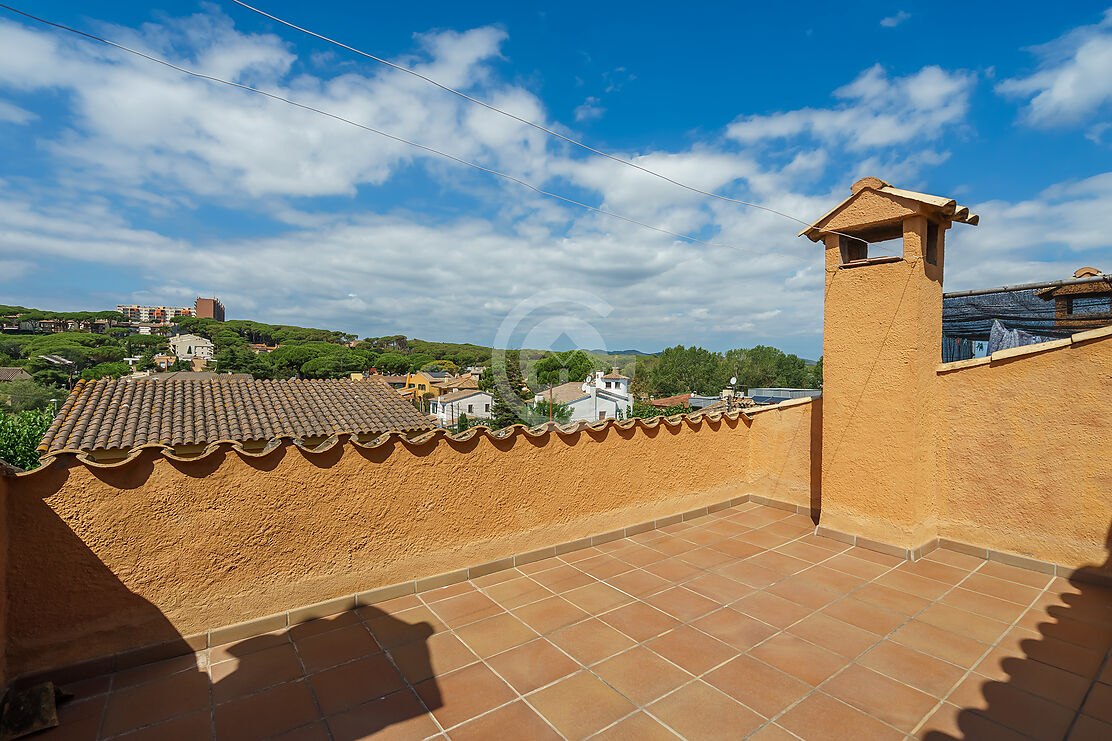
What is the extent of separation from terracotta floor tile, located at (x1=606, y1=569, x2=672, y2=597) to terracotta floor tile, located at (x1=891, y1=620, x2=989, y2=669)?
137cm

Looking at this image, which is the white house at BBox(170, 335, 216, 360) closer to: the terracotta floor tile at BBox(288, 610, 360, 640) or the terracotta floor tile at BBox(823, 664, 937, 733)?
the terracotta floor tile at BBox(288, 610, 360, 640)

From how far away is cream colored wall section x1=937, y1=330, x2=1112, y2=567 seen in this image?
3.35 meters

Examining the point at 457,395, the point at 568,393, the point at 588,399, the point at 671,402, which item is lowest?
the point at 671,402

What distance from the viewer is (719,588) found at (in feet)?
10.8

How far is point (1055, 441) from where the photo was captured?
3496 millimetres

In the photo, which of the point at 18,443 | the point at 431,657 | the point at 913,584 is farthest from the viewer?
the point at 18,443

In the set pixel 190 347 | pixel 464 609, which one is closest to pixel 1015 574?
pixel 464 609

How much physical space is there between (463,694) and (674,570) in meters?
1.99

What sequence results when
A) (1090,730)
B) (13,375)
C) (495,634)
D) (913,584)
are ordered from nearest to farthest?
(1090,730)
(495,634)
(913,584)
(13,375)

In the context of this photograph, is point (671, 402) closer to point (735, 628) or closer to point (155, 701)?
point (735, 628)

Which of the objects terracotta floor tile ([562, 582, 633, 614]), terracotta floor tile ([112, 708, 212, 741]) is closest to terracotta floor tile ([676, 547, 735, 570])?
terracotta floor tile ([562, 582, 633, 614])

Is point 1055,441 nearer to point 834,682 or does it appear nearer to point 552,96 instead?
point 834,682

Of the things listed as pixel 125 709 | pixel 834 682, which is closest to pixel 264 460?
pixel 125 709

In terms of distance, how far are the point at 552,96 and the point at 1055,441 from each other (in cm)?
758
